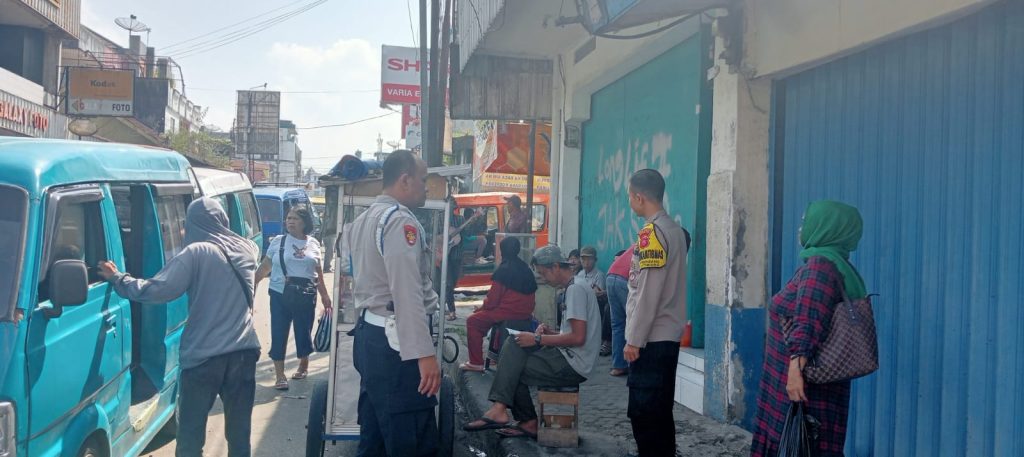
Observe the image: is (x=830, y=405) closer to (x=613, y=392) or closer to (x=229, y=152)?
(x=613, y=392)

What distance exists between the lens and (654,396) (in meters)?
4.08

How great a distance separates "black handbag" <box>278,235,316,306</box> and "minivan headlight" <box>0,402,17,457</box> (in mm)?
4166

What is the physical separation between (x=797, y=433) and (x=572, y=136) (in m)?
7.33

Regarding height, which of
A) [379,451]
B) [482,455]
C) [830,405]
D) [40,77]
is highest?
[40,77]

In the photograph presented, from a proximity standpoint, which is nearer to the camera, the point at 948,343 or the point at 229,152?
the point at 948,343

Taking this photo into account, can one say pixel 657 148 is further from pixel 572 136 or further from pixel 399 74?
pixel 399 74

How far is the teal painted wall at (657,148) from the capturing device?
6348mm

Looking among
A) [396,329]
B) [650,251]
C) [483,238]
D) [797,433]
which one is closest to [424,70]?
[483,238]

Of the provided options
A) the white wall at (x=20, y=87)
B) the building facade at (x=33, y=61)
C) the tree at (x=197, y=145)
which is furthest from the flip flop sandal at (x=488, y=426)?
the tree at (x=197, y=145)

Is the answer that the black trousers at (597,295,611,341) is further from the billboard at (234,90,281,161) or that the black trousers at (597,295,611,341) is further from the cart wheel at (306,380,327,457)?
the billboard at (234,90,281,161)

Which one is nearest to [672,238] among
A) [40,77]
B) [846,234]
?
[846,234]

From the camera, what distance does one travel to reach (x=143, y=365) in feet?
13.8

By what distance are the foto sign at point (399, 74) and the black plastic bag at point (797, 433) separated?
56.2 ft

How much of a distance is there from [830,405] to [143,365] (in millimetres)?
3581
